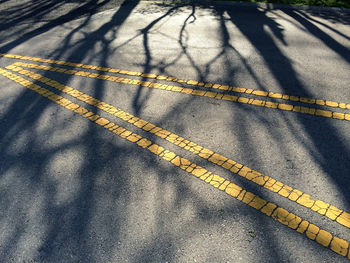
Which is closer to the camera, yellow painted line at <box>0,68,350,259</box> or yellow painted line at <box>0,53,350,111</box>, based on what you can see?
yellow painted line at <box>0,68,350,259</box>

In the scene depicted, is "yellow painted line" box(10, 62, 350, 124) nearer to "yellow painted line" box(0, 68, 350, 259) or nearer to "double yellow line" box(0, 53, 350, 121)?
A: "double yellow line" box(0, 53, 350, 121)

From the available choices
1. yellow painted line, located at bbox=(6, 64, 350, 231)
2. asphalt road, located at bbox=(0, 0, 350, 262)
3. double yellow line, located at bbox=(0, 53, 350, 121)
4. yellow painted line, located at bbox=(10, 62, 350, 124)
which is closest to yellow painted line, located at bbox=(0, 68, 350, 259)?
asphalt road, located at bbox=(0, 0, 350, 262)

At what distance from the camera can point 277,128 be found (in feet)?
15.1

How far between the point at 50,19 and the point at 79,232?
30.4 feet

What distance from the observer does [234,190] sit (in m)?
3.64

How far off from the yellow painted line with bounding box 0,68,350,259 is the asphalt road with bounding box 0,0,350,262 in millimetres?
17

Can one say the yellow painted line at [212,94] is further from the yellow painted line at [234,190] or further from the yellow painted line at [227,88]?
the yellow painted line at [234,190]

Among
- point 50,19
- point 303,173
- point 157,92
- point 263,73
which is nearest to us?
point 303,173

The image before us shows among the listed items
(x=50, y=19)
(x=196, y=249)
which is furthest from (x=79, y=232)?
(x=50, y=19)

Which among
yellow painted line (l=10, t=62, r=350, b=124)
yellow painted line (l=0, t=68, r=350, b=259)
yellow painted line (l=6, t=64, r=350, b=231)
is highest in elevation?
yellow painted line (l=10, t=62, r=350, b=124)

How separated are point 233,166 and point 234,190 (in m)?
0.43

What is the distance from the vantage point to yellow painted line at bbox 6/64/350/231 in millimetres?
3324

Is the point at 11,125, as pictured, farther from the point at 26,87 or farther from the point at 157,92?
the point at 157,92

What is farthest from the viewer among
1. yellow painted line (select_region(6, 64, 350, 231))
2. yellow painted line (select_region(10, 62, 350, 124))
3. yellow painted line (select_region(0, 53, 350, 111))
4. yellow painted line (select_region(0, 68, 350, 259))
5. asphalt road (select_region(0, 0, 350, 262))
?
yellow painted line (select_region(0, 53, 350, 111))
